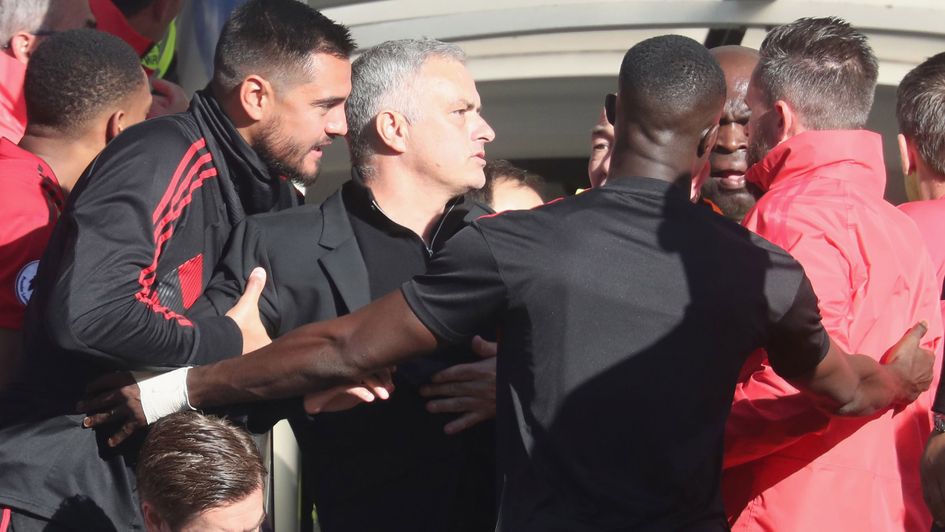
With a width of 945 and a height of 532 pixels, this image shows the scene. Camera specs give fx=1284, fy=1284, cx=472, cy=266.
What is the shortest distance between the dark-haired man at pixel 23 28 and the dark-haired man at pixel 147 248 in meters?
0.74

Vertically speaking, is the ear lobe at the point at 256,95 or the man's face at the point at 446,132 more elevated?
the ear lobe at the point at 256,95

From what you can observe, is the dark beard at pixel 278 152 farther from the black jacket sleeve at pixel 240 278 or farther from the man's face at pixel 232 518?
the man's face at pixel 232 518

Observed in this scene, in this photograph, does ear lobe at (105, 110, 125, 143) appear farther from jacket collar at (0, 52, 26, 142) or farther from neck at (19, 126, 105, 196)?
jacket collar at (0, 52, 26, 142)

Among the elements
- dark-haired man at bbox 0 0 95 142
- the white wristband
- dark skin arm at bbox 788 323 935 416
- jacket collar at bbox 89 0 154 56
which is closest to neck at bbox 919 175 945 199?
dark skin arm at bbox 788 323 935 416

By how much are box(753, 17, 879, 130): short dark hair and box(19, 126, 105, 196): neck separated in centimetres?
169

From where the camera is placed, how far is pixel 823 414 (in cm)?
263

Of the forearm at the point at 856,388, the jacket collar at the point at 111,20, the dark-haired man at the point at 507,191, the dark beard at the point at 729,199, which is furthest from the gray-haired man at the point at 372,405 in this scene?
the jacket collar at the point at 111,20

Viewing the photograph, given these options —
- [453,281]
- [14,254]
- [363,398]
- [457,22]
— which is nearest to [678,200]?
[453,281]

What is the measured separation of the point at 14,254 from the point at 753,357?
1.66 m

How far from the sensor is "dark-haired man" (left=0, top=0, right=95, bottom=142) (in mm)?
3619

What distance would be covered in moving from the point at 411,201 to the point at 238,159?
432 mm

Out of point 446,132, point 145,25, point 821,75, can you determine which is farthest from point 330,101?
point 145,25

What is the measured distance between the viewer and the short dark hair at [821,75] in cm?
296

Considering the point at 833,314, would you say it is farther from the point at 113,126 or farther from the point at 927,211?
the point at 113,126
